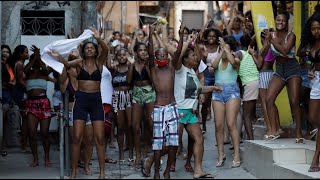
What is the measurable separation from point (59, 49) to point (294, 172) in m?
3.79

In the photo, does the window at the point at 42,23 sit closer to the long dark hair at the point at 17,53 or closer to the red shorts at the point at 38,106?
the long dark hair at the point at 17,53

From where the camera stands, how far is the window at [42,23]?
1200 centimetres

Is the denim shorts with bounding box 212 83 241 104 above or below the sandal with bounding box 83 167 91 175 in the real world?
above

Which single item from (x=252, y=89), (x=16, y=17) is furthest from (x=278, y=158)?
(x=16, y=17)

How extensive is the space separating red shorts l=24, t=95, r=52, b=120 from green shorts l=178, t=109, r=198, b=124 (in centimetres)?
258

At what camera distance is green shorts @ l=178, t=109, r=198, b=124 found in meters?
8.03

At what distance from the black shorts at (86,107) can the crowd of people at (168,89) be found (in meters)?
0.01

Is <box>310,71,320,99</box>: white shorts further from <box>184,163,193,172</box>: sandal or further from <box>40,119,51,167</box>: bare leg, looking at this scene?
<box>40,119,51,167</box>: bare leg

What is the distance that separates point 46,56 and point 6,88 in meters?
2.76

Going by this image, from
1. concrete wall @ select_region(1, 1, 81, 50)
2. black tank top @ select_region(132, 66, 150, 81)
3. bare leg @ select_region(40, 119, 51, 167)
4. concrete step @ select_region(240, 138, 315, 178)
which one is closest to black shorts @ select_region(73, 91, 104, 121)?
black tank top @ select_region(132, 66, 150, 81)

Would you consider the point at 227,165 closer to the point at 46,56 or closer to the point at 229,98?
the point at 229,98

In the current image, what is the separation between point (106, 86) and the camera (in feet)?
30.8

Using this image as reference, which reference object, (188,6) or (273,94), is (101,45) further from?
(188,6)

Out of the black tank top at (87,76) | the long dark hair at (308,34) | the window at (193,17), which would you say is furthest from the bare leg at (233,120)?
the window at (193,17)
